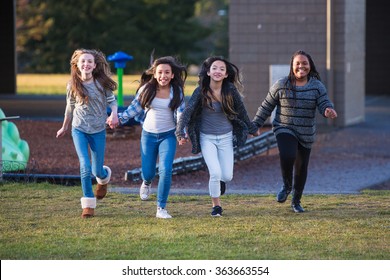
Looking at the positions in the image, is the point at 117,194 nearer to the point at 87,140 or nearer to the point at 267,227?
the point at 87,140

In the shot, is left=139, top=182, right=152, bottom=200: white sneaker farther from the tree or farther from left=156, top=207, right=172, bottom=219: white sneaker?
the tree

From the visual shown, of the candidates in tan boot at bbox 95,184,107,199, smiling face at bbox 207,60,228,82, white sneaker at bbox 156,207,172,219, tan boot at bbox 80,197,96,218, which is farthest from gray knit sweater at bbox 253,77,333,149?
tan boot at bbox 80,197,96,218

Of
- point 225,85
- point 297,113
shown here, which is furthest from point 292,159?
point 225,85

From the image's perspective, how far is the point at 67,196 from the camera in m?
11.8

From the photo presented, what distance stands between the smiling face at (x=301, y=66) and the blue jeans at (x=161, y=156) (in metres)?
1.41

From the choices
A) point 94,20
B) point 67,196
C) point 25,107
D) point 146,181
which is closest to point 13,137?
point 67,196

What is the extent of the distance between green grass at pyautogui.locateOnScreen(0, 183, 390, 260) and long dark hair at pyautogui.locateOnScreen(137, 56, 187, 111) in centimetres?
113

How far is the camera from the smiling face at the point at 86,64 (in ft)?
34.2

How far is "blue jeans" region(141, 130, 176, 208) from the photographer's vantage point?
33.4ft

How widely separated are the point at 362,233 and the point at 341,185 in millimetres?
5141

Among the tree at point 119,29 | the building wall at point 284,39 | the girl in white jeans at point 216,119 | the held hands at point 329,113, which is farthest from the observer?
the tree at point 119,29

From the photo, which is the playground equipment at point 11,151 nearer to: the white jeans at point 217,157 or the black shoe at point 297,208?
the white jeans at point 217,157

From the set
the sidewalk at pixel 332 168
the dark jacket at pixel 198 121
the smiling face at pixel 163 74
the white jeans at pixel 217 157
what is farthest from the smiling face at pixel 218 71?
the sidewalk at pixel 332 168

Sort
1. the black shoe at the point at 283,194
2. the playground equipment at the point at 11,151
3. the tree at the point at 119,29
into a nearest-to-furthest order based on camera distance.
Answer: the black shoe at the point at 283,194
the playground equipment at the point at 11,151
the tree at the point at 119,29
